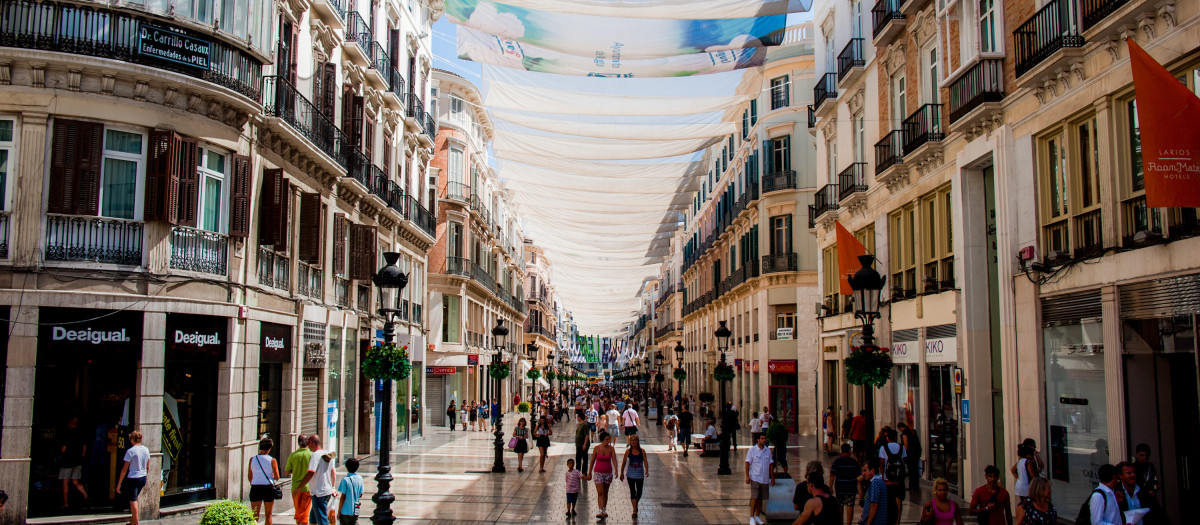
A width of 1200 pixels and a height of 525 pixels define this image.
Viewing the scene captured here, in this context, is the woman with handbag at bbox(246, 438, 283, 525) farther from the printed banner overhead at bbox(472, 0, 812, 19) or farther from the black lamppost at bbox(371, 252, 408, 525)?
the printed banner overhead at bbox(472, 0, 812, 19)

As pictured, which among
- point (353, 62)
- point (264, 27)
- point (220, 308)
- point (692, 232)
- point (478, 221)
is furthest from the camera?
point (692, 232)

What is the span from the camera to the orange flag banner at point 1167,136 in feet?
32.3

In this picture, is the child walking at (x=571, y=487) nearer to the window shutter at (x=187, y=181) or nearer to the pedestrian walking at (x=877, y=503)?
the pedestrian walking at (x=877, y=503)

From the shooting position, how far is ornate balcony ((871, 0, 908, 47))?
21.2 m

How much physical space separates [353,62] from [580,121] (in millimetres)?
12593

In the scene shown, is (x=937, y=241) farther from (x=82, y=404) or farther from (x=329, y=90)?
(x=82, y=404)

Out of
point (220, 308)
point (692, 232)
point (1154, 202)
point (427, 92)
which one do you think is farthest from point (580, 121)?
point (692, 232)

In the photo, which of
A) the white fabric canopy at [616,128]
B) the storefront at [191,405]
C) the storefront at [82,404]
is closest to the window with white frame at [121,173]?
the storefront at [82,404]

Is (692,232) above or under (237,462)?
above

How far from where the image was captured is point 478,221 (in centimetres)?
4772

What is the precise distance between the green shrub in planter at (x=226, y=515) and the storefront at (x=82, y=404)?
695 cm

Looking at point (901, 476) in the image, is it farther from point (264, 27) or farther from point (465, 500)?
point (264, 27)

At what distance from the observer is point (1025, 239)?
50.4 feet

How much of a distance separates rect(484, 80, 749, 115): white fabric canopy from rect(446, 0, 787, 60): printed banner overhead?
6061mm
